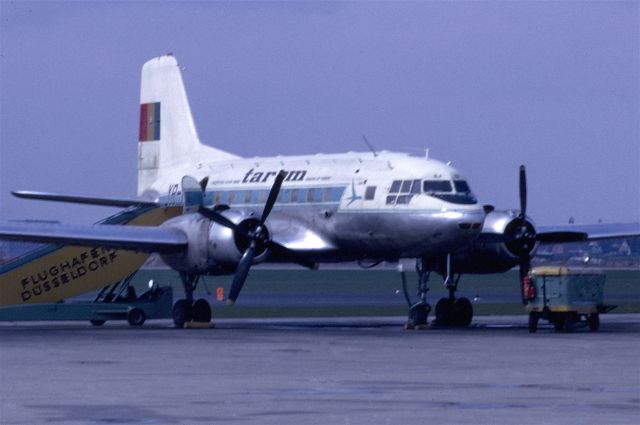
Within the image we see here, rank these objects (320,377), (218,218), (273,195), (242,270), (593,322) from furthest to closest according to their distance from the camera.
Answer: (273,195), (218,218), (242,270), (593,322), (320,377)

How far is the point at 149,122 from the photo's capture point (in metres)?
46.6

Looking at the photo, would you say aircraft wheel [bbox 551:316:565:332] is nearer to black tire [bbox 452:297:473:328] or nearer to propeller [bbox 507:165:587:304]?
propeller [bbox 507:165:587:304]

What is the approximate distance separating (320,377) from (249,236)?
14.8 m

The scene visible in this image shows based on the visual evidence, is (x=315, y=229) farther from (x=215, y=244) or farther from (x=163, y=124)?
(x=163, y=124)

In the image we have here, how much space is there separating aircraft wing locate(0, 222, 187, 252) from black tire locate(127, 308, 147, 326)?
274 centimetres

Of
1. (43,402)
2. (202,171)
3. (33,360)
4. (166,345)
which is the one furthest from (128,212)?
(43,402)

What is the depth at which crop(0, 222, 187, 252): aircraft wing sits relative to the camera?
33.5 metres

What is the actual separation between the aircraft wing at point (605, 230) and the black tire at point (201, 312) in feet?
30.7

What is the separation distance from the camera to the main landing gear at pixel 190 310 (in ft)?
117

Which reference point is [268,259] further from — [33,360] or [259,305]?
[259,305]

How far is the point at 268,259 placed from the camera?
35.1 m

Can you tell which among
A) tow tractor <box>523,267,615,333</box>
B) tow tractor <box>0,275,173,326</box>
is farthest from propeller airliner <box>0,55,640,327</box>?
tow tractor <box>523,267,615,333</box>

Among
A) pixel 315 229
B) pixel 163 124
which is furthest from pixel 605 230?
pixel 163 124

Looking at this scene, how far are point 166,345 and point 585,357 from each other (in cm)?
821
